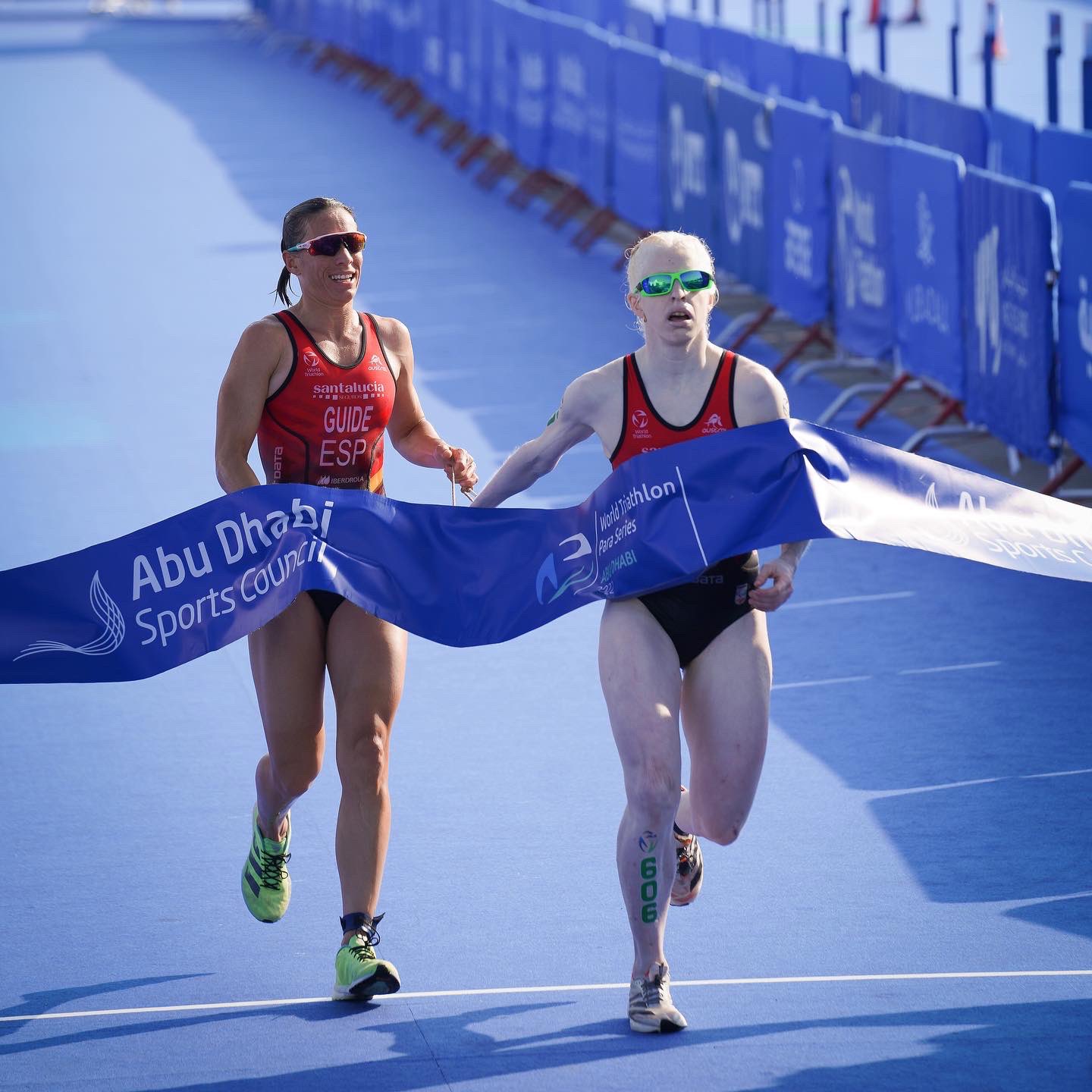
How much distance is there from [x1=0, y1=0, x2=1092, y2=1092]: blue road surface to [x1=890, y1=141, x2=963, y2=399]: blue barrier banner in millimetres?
904

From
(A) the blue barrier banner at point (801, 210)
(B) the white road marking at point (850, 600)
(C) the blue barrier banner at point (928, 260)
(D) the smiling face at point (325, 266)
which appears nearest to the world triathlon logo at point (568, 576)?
(D) the smiling face at point (325, 266)

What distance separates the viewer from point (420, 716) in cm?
765

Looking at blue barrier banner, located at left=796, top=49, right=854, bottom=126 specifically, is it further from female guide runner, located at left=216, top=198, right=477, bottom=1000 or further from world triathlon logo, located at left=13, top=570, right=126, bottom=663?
world triathlon logo, located at left=13, top=570, right=126, bottom=663

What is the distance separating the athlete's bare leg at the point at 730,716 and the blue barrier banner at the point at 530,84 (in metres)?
13.8

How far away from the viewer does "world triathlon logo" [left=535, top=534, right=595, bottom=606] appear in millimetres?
5363

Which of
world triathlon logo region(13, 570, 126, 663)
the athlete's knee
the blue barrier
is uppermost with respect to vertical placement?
Result: the blue barrier

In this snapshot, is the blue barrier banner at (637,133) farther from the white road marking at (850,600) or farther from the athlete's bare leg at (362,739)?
the athlete's bare leg at (362,739)

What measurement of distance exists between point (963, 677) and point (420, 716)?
2.17 m

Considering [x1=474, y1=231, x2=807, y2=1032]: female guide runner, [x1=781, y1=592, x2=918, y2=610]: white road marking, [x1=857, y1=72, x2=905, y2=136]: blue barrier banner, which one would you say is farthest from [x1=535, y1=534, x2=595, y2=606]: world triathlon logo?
[x1=857, y1=72, x2=905, y2=136]: blue barrier banner

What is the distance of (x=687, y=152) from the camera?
14531 millimetres

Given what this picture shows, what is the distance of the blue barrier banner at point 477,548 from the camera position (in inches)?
203

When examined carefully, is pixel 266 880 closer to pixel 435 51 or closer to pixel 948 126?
pixel 948 126

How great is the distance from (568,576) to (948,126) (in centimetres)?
842

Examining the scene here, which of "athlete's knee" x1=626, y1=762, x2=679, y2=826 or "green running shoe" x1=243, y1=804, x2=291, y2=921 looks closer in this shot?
"athlete's knee" x1=626, y1=762, x2=679, y2=826
